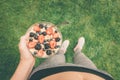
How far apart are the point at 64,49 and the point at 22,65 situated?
0.59 metres

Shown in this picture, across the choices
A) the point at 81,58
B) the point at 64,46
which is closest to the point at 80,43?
the point at 64,46

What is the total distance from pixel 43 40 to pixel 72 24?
47 cm

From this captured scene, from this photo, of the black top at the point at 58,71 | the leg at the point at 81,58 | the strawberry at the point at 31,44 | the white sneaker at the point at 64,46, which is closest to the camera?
the black top at the point at 58,71

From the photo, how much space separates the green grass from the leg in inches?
3.5

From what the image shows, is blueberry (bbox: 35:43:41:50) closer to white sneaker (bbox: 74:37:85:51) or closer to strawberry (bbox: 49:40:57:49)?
strawberry (bbox: 49:40:57:49)

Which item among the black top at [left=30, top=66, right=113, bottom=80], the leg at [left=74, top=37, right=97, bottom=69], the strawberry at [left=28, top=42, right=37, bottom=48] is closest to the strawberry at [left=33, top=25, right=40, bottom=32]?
the strawberry at [left=28, top=42, right=37, bottom=48]

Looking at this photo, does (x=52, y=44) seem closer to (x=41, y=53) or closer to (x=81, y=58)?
(x=41, y=53)

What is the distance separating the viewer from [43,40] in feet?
7.27

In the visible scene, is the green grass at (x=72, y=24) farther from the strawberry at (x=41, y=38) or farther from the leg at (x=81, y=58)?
the strawberry at (x=41, y=38)

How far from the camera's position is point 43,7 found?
2.56 m

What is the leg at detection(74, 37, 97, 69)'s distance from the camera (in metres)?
1.98

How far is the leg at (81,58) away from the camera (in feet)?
6.51

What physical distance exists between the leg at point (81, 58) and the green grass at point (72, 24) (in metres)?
0.09

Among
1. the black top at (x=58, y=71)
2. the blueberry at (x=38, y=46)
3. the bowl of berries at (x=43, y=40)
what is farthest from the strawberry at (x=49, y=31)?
the black top at (x=58, y=71)
